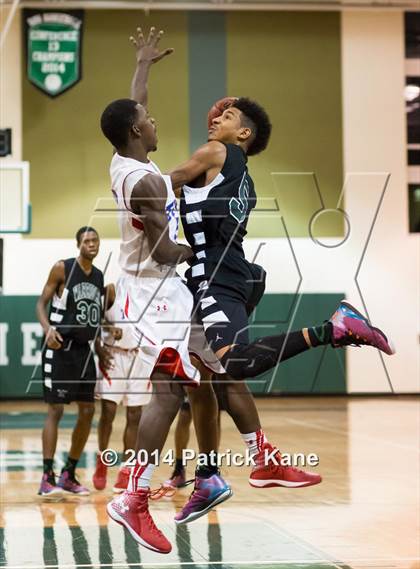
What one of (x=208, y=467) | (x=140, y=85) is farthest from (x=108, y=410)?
(x=140, y=85)

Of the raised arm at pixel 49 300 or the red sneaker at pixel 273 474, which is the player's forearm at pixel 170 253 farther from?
the raised arm at pixel 49 300

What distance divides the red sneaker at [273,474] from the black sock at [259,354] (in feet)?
1.74

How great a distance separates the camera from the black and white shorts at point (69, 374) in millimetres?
7715

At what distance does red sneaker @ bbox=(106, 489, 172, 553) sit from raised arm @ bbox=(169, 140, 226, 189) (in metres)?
1.38

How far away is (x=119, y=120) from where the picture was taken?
4367 millimetres

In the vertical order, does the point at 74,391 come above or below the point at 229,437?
above

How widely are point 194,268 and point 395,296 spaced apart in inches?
477

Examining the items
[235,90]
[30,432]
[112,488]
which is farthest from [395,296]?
[112,488]

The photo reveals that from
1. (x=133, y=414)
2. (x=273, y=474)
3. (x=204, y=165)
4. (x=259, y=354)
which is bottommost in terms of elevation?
(x=133, y=414)

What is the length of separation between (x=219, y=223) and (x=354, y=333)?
0.78 m

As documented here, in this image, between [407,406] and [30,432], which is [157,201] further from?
[407,406]

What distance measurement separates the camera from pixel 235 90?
15984 millimetres

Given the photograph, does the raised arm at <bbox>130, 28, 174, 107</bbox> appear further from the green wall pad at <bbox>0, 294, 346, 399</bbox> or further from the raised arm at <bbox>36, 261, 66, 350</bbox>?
the green wall pad at <bbox>0, 294, 346, 399</bbox>

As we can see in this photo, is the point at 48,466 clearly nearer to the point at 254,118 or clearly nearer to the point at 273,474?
the point at 273,474
